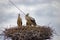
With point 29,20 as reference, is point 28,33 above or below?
below

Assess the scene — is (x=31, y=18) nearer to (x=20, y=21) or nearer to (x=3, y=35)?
(x=20, y=21)

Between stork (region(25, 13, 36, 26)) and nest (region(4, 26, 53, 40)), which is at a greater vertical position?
stork (region(25, 13, 36, 26))

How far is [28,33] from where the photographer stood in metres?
5.02

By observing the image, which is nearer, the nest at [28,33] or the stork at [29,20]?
the nest at [28,33]

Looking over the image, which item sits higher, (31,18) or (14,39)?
(31,18)

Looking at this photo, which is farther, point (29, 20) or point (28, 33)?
point (29, 20)

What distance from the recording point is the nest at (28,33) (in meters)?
5.03

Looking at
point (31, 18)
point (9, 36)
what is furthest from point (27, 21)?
point (9, 36)

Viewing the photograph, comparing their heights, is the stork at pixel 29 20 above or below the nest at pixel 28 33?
above

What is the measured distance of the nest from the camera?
5031mm

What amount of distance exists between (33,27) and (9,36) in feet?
1.45

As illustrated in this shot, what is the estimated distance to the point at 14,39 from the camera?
517 cm

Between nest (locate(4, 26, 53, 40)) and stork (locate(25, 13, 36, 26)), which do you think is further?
stork (locate(25, 13, 36, 26))

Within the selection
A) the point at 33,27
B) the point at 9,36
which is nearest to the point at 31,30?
the point at 33,27
